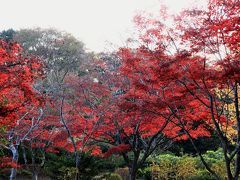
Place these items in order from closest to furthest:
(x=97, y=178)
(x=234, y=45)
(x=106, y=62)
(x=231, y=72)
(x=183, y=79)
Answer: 1. (x=231, y=72)
2. (x=234, y=45)
3. (x=183, y=79)
4. (x=97, y=178)
5. (x=106, y=62)

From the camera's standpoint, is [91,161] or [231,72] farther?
[91,161]

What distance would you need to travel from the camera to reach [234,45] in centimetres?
722

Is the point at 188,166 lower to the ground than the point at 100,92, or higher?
lower

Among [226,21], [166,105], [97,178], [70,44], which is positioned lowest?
[97,178]

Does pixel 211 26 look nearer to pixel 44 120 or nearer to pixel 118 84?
pixel 118 84

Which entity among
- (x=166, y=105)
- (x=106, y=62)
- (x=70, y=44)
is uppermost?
(x=70, y=44)

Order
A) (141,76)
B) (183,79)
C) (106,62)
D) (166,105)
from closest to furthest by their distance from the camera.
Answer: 1. (183,79)
2. (166,105)
3. (141,76)
4. (106,62)

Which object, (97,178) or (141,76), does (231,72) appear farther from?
(97,178)

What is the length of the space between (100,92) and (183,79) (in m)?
5.22

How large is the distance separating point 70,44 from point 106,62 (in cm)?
1214

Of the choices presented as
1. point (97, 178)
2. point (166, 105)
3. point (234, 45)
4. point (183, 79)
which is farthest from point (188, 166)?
point (234, 45)

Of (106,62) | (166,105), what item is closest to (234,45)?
(166,105)

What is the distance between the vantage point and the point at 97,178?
1588 centimetres

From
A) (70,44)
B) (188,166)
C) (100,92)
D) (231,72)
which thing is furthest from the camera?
(70,44)
